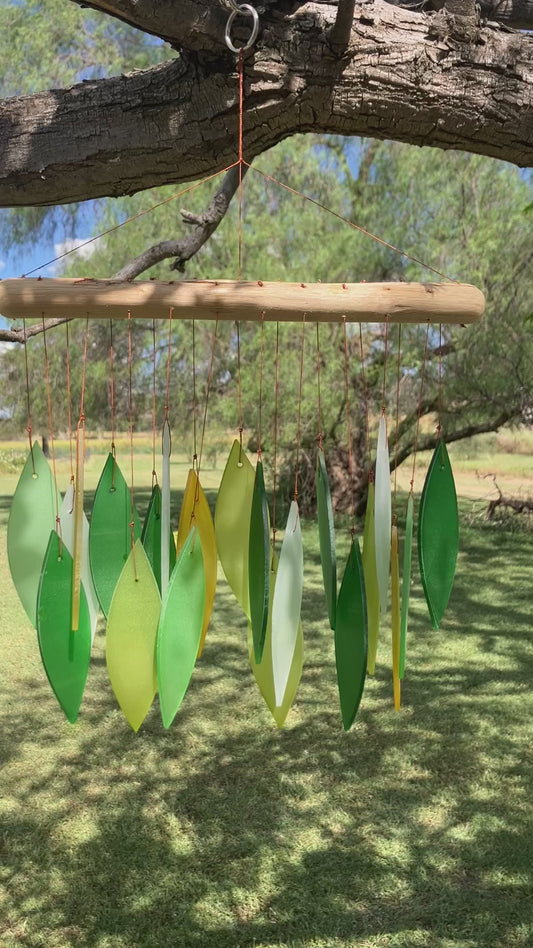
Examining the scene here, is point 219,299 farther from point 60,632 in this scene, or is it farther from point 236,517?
point 60,632

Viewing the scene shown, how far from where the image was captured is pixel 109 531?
3.55ft

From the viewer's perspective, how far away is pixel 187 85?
1326mm

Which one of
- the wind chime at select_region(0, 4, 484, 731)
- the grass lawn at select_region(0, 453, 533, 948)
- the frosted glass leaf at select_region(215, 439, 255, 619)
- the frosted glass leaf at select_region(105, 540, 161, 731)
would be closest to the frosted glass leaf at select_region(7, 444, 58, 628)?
the wind chime at select_region(0, 4, 484, 731)

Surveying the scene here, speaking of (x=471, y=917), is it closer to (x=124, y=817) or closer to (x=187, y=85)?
(x=124, y=817)

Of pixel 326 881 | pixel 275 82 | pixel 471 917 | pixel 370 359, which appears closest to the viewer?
pixel 275 82

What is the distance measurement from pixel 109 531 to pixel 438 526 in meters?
0.45

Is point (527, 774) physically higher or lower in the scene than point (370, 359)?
lower

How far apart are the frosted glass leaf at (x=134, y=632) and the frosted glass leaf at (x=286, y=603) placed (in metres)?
0.17

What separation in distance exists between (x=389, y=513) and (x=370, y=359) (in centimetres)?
622

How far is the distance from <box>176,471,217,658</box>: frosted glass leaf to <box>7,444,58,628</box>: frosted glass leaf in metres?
0.18

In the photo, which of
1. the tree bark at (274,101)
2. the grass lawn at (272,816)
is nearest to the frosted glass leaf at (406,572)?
the tree bark at (274,101)

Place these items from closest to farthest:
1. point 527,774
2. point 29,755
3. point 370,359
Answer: point 527,774 < point 29,755 < point 370,359

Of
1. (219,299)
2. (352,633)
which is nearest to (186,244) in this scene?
(219,299)

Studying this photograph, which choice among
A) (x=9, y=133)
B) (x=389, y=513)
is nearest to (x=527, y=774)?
(x=389, y=513)
